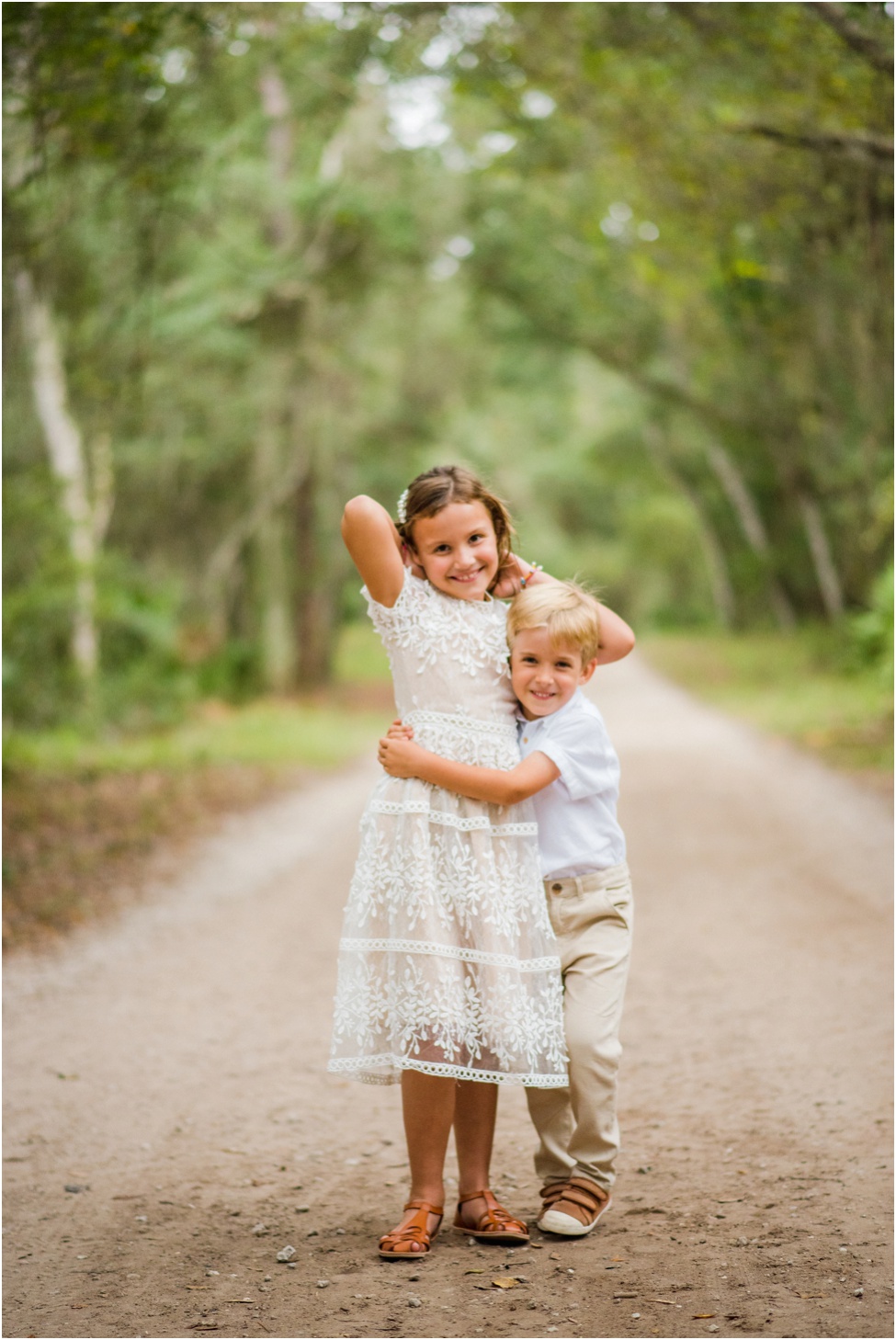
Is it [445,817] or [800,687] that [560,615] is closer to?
[445,817]

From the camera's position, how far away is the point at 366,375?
19125 millimetres

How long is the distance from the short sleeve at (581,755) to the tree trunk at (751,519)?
23.5m

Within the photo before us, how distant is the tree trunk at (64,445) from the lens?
42.2 feet

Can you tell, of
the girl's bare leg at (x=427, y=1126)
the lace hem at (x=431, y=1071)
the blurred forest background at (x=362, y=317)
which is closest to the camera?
the lace hem at (x=431, y=1071)

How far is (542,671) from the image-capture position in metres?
3.39

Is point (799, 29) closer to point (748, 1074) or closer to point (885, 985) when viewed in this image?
point (885, 985)

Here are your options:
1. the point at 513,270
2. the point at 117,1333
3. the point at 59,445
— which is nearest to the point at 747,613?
the point at 513,270

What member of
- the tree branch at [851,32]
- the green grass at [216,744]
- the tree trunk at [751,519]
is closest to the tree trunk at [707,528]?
the tree trunk at [751,519]

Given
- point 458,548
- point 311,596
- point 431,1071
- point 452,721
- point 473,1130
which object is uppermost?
point 458,548

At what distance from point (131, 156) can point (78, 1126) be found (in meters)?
6.25

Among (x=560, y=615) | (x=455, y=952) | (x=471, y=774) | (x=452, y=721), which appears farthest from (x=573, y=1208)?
(x=560, y=615)

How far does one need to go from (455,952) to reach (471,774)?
46 cm

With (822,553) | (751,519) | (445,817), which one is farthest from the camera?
(751,519)

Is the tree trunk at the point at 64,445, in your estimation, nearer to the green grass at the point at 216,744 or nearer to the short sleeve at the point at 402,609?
the green grass at the point at 216,744
